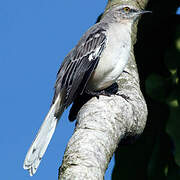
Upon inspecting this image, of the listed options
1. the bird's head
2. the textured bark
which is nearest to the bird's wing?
the bird's head

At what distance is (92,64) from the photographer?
4.81 meters

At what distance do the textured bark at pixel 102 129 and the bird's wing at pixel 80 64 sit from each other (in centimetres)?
59

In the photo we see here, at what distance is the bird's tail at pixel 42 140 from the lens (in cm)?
399

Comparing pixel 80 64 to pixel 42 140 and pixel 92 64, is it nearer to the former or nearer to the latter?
pixel 92 64

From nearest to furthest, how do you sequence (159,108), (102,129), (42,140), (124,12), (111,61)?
(102,129) → (159,108) → (42,140) → (111,61) → (124,12)

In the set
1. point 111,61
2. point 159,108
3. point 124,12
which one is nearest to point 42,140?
point 111,61

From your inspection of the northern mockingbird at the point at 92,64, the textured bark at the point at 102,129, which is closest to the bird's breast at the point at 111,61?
the northern mockingbird at the point at 92,64

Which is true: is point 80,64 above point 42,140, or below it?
above

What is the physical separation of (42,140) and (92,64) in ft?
3.81

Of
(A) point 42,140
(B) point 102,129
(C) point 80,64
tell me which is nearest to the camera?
(B) point 102,129

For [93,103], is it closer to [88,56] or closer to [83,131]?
[83,131]

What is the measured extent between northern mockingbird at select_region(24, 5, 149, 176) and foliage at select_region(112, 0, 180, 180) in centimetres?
48

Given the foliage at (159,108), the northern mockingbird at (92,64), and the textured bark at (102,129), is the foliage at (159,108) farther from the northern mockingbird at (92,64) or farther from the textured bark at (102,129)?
the northern mockingbird at (92,64)

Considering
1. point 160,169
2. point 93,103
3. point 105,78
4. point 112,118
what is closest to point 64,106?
point 105,78
